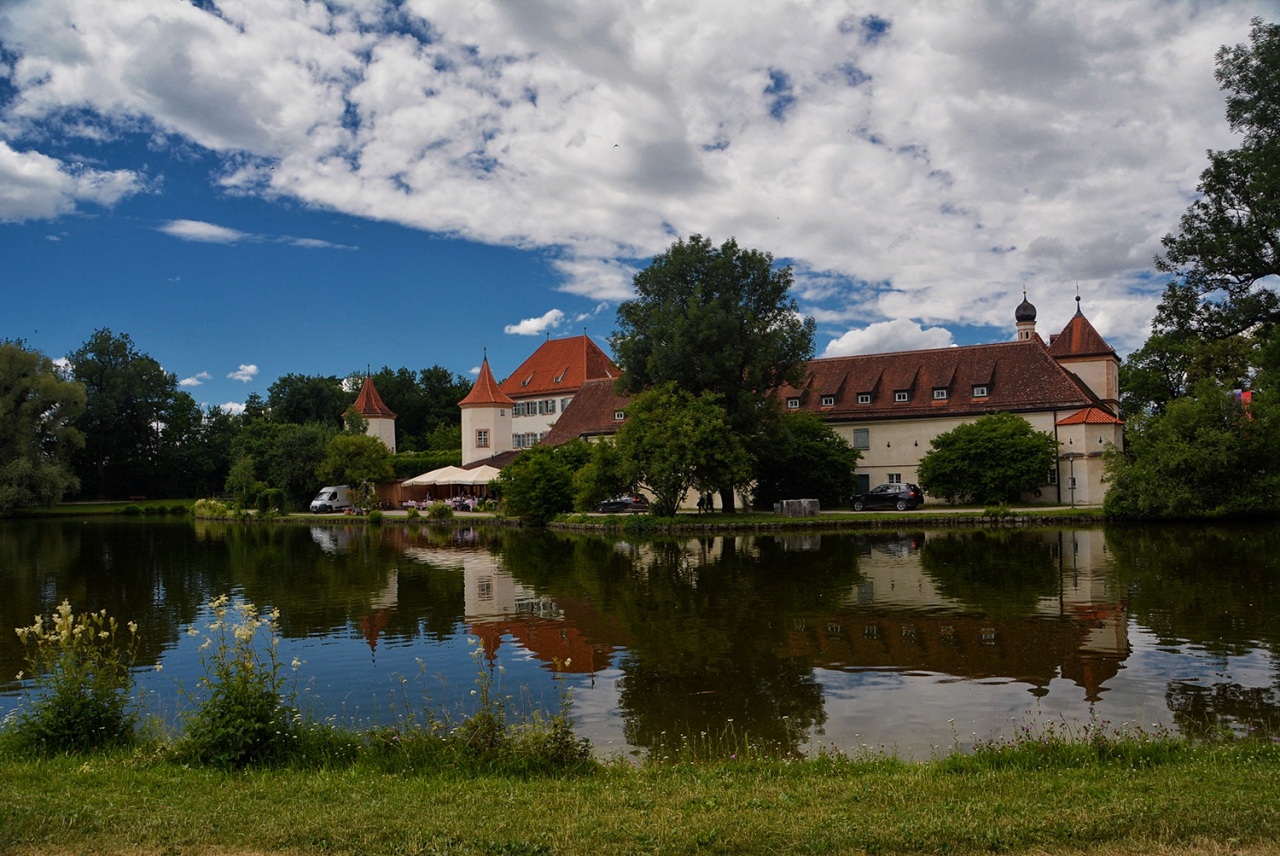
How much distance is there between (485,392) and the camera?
6738cm

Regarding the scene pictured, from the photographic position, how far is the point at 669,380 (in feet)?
129

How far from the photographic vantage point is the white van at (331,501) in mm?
58312

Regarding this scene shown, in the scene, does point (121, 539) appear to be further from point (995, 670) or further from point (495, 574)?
point (995, 670)

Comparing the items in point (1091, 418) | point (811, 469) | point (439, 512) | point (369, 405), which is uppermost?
point (369, 405)

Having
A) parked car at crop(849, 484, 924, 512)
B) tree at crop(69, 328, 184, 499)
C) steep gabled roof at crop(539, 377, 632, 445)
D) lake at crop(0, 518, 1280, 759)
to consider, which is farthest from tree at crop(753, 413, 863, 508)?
tree at crop(69, 328, 184, 499)

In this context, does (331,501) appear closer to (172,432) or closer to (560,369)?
(560,369)

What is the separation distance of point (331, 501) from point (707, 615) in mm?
47779

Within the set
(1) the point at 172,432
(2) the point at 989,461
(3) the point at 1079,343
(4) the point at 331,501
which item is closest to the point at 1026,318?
(3) the point at 1079,343

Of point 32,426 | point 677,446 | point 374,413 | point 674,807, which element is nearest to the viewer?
point 674,807

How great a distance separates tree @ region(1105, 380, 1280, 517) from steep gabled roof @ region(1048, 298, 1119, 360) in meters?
14.3

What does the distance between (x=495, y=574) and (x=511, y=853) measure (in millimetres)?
18824

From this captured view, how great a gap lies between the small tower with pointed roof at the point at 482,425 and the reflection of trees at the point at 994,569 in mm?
41893

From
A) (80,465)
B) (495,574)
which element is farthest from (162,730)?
(80,465)

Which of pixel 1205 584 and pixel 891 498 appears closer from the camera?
pixel 1205 584
